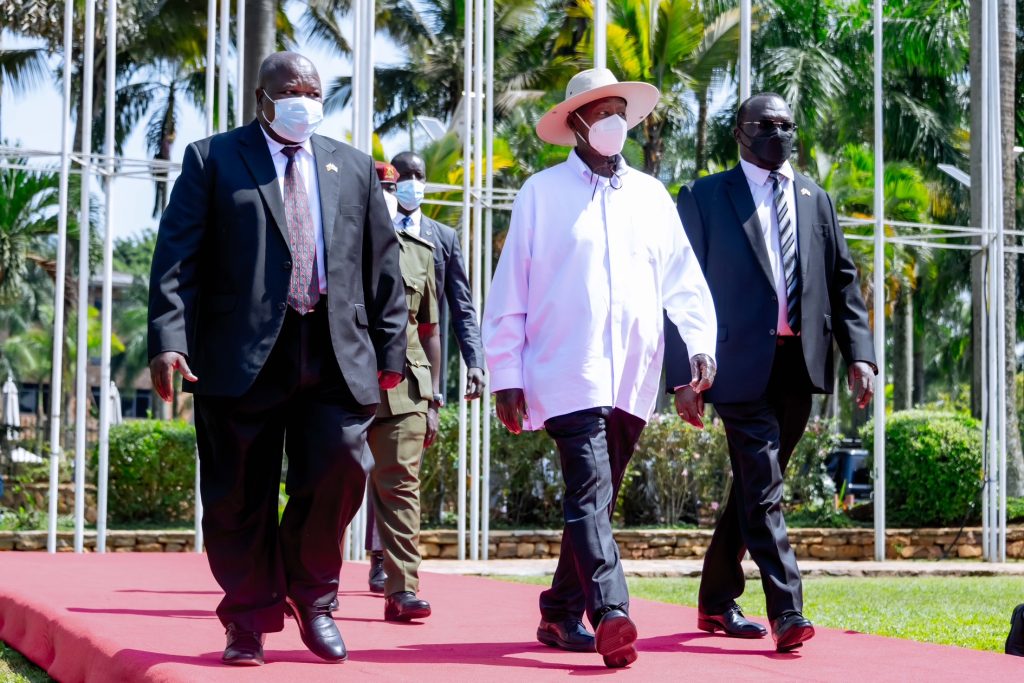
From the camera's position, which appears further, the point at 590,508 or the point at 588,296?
the point at 588,296

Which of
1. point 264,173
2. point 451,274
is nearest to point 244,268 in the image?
point 264,173

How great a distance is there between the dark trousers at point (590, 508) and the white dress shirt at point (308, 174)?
0.98 meters

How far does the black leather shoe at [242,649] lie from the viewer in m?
4.23

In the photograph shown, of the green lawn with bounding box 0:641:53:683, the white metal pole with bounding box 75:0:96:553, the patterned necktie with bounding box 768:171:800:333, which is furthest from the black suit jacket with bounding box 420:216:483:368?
the white metal pole with bounding box 75:0:96:553

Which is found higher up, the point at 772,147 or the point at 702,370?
the point at 772,147

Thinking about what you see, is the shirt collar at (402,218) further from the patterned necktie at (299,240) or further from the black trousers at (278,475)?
the black trousers at (278,475)

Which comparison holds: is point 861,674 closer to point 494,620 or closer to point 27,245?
point 494,620

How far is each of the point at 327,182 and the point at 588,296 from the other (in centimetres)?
96

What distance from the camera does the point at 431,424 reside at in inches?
267

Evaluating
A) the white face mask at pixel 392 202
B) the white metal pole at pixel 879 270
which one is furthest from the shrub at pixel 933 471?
the white face mask at pixel 392 202

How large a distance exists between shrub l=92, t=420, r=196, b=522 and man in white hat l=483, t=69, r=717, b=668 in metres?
11.1

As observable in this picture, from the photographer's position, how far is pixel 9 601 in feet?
20.3

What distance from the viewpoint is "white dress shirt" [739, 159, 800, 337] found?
5184 millimetres

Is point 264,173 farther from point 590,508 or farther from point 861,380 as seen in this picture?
point 861,380
